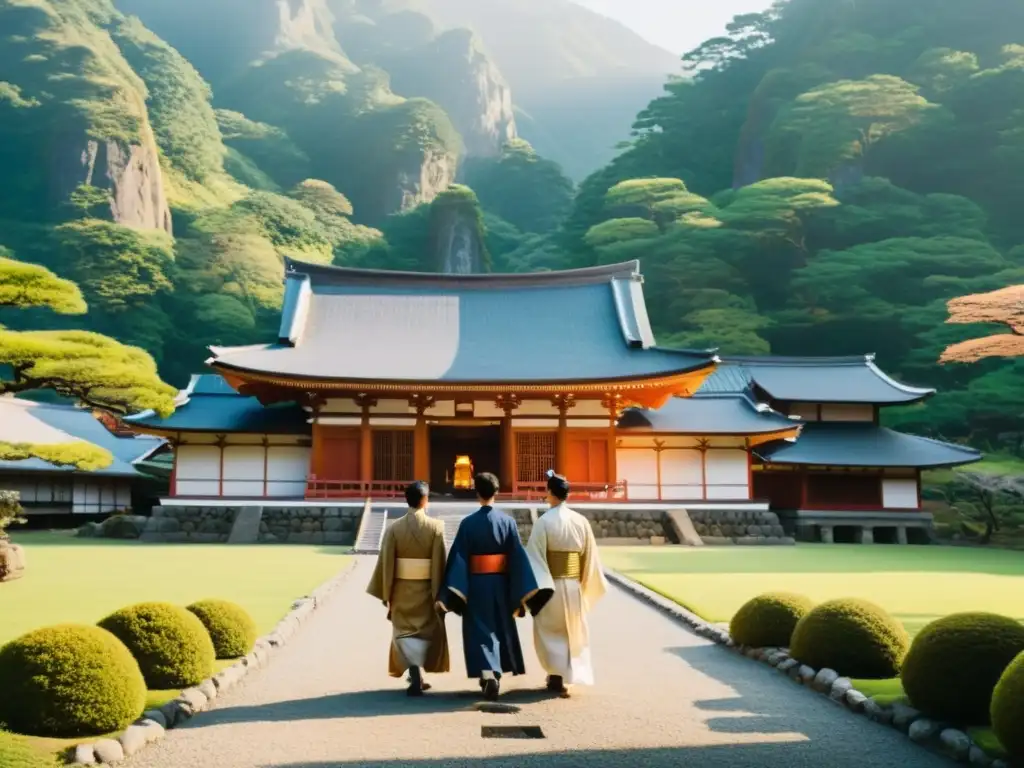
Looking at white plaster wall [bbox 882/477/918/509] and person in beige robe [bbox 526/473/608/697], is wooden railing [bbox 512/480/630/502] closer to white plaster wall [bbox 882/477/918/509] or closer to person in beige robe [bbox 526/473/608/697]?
white plaster wall [bbox 882/477/918/509]

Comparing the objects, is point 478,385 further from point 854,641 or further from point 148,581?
point 854,641

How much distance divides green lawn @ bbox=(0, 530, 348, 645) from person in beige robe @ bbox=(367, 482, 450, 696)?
311cm

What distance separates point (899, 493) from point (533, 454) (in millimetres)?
11686

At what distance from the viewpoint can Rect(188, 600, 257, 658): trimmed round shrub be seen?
26.1ft

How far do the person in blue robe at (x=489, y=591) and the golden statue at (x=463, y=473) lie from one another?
24.4 m

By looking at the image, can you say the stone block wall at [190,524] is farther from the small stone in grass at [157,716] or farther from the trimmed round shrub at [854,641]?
the trimmed round shrub at [854,641]

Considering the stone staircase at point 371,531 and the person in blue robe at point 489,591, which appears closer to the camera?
the person in blue robe at point 489,591

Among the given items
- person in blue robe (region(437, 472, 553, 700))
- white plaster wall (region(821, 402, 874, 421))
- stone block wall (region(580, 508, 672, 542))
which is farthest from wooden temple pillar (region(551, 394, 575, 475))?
person in blue robe (region(437, 472, 553, 700))

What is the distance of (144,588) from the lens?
12.8 metres

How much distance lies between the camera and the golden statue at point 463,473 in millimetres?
31672

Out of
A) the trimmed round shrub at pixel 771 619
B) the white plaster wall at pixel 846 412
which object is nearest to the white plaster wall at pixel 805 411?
the white plaster wall at pixel 846 412

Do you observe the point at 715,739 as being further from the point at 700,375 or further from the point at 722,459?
the point at 722,459

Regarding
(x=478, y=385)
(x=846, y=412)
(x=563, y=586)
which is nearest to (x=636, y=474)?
(x=478, y=385)

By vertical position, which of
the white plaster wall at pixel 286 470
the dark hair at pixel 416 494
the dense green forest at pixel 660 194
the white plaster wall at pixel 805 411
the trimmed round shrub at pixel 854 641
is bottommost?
the trimmed round shrub at pixel 854 641
